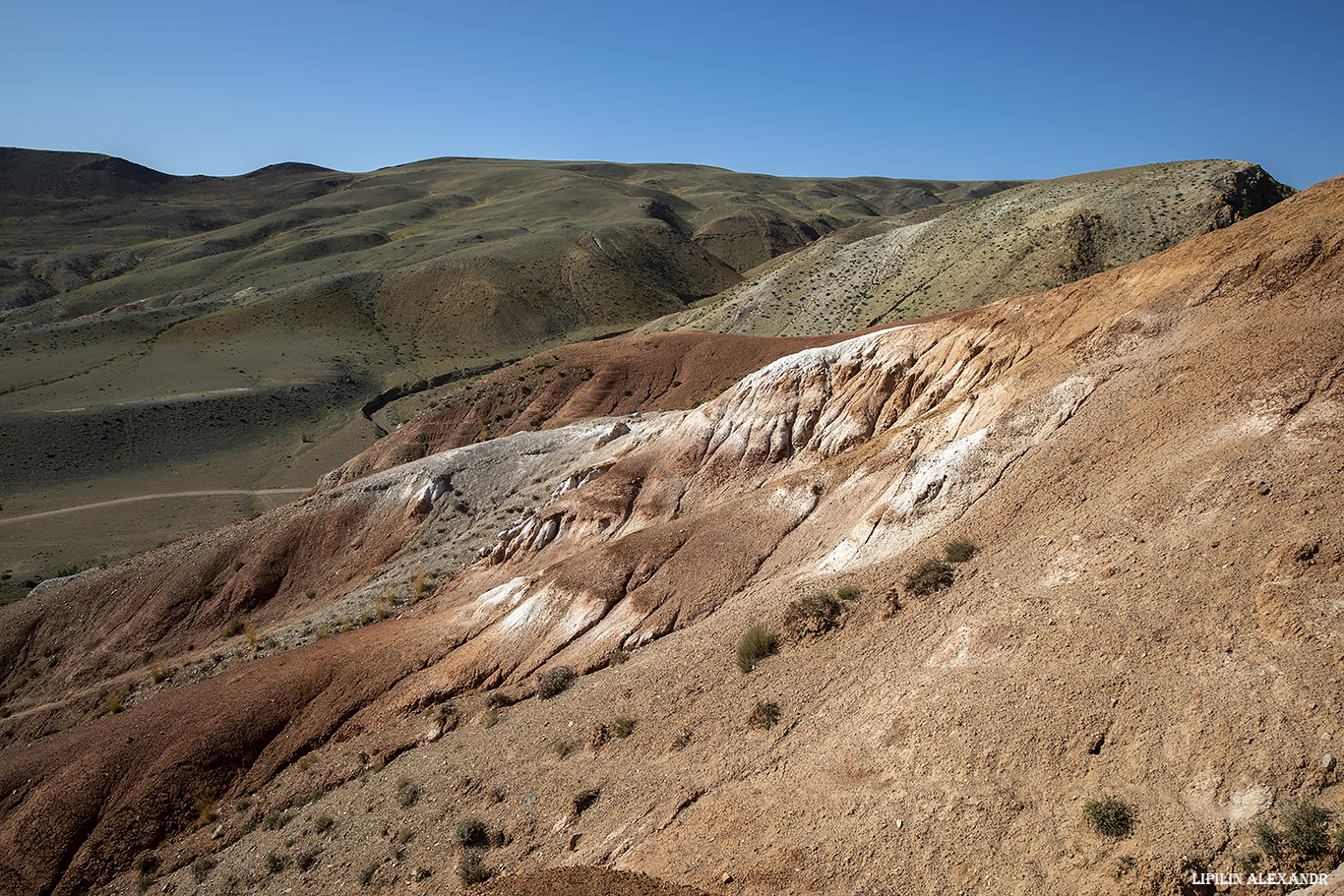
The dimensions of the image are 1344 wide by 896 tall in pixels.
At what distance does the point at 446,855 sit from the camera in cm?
1194

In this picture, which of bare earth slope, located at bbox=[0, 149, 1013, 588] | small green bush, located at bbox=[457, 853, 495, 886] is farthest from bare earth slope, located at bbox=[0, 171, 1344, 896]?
bare earth slope, located at bbox=[0, 149, 1013, 588]

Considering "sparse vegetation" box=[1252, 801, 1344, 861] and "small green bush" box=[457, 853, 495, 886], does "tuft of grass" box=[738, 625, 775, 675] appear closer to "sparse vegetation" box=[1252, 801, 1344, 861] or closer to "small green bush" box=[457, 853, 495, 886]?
"small green bush" box=[457, 853, 495, 886]

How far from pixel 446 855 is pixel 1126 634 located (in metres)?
11.5

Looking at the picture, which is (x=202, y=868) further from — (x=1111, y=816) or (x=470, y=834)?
(x=1111, y=816)

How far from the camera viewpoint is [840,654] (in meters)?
12.3

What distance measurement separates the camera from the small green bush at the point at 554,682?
1603cm

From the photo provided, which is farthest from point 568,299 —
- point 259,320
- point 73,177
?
point 73,177

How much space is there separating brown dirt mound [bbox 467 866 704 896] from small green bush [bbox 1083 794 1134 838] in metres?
4.58

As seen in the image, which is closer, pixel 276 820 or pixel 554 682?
pixel 276 820

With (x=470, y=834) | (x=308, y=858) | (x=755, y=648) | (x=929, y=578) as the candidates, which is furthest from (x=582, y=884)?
(x=308, y=858)

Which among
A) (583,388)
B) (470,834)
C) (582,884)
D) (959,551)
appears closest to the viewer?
(582,884)

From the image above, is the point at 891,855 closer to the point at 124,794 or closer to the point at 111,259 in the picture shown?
the point at 124,794

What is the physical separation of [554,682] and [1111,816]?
11799mm

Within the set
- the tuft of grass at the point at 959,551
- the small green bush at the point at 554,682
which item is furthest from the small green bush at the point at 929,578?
the small green bush at the point at 554,682
